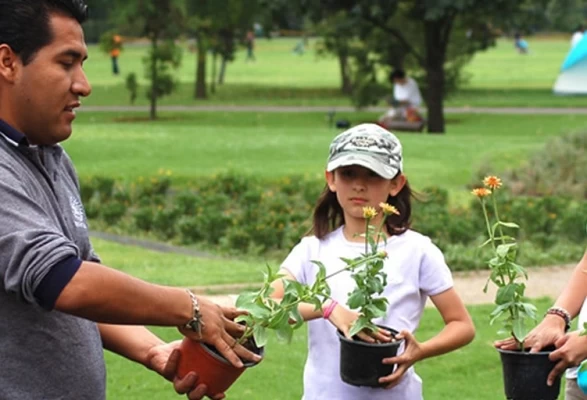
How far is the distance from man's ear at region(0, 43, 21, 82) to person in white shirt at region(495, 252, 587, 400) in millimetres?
1593

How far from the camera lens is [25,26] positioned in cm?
294

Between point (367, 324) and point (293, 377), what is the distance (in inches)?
139

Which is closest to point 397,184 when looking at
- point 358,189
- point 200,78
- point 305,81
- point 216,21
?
point 358,189

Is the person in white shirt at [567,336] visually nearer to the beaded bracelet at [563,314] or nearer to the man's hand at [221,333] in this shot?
the beaded bracelet at [563,314]

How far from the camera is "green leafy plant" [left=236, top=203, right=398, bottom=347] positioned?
128 inches

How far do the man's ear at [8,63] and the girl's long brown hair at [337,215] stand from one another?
1.68m

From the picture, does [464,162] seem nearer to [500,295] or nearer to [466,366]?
[466,366]

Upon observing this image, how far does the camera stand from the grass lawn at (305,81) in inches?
1555

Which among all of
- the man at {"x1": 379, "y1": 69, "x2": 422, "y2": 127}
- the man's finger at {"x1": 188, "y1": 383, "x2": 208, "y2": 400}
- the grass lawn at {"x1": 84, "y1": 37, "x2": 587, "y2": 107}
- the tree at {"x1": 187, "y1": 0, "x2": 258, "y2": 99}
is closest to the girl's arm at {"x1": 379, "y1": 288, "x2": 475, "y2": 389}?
the man's finger at {"x1": 188, "y1": 383, "x2": 208, "y2": 400}

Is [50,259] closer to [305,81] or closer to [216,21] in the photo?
[216,21]

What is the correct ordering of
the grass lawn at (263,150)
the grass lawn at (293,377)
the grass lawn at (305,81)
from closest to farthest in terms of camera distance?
the grass lawn at (293,377) → the grass lawn at (263,150) → the grass lawn at (305,81)

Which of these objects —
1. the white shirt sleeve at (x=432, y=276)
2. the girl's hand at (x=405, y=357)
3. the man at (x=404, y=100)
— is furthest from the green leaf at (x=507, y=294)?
the man at (x=404, y=100)

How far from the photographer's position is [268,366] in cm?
749

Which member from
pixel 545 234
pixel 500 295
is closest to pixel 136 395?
pixel 500 295
